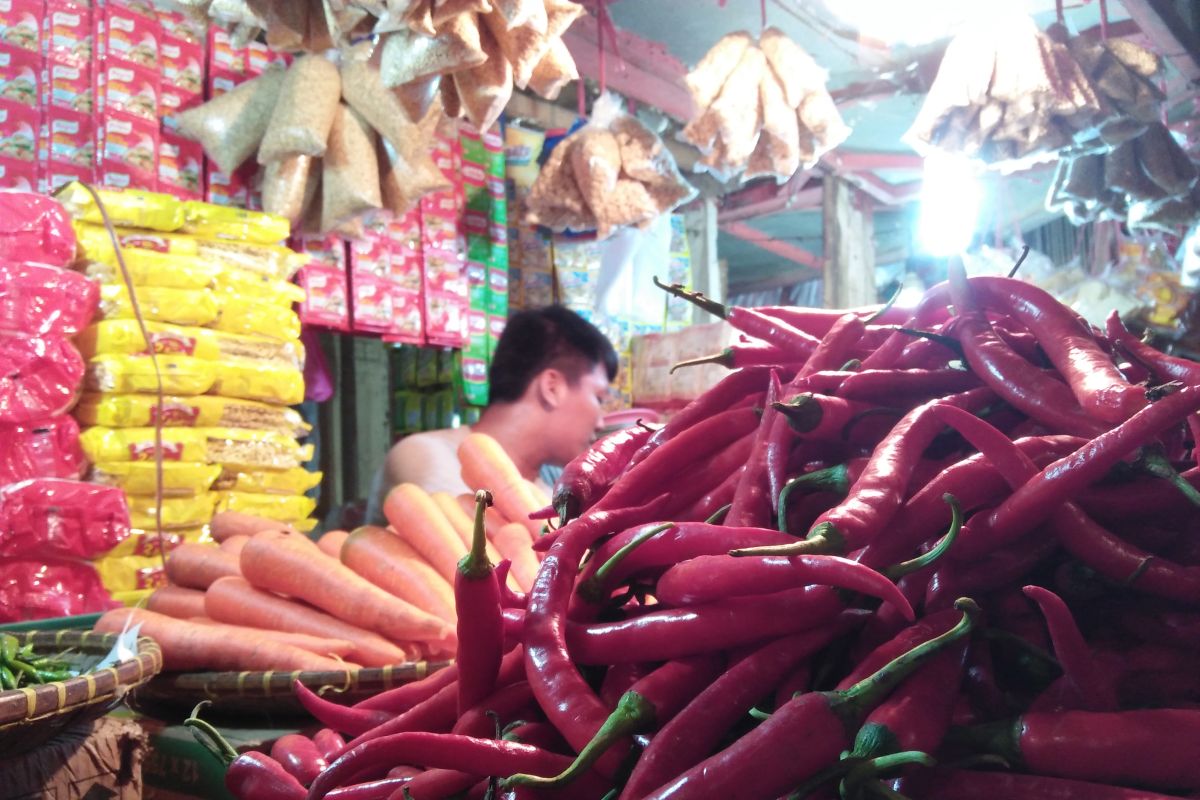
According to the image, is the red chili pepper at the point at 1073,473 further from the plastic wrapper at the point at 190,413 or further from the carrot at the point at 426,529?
the plastic wrapper at the point at 190,413

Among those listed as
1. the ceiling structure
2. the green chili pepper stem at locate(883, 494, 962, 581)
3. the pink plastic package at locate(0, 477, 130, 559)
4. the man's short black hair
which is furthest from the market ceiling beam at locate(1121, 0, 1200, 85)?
the pink plastic package at locate(0, 477, 130, 559)

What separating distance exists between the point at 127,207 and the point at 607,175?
1.55m

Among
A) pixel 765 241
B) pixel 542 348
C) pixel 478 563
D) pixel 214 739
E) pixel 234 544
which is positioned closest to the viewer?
pixel 478 563

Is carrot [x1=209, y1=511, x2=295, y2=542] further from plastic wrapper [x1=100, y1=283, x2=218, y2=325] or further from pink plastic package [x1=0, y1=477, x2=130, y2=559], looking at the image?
plastic wrapper [x1=100, y1=283, x2=218, y2=325]

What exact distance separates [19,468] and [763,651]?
2.40 m

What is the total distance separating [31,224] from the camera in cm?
250

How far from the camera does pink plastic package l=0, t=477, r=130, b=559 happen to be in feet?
7.69

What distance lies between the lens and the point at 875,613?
34.5 inches

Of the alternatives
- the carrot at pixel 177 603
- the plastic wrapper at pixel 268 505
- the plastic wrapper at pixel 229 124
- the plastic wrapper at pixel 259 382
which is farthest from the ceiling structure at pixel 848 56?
the carrot at pixel 177 603

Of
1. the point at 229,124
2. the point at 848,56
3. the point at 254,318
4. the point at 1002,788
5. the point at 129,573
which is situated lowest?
the point at 129,573

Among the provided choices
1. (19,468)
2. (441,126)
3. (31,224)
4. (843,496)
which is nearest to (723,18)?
(441,126)

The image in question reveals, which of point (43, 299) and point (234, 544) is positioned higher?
point (43, 299)

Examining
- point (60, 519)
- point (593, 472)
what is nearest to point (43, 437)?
point (60, 519)

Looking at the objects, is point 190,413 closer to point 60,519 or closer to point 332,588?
point 60,519
